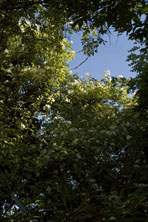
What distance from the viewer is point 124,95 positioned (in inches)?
458

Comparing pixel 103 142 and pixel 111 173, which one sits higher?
pixel 103 142

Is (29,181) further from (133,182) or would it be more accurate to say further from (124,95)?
(124,95)

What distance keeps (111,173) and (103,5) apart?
3762mm

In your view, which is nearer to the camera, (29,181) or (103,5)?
(103,5)

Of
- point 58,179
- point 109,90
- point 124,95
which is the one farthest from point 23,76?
point 58,179

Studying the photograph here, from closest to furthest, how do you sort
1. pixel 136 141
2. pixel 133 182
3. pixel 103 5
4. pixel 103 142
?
pixel 103 5
pixel 133 182
pixel 136 141
pixel 103 142

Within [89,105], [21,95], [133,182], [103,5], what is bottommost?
[133,182]

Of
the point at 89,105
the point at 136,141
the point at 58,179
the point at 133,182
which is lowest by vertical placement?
the point at 133,182

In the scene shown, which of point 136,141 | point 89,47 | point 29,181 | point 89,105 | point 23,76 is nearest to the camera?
point 136,141

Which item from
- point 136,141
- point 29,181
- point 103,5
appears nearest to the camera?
point 103,5

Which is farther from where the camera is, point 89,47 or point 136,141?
point 89,47

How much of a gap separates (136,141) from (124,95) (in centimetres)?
533

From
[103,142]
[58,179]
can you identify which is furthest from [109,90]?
[58,179]

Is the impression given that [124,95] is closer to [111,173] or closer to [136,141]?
[136,141]
